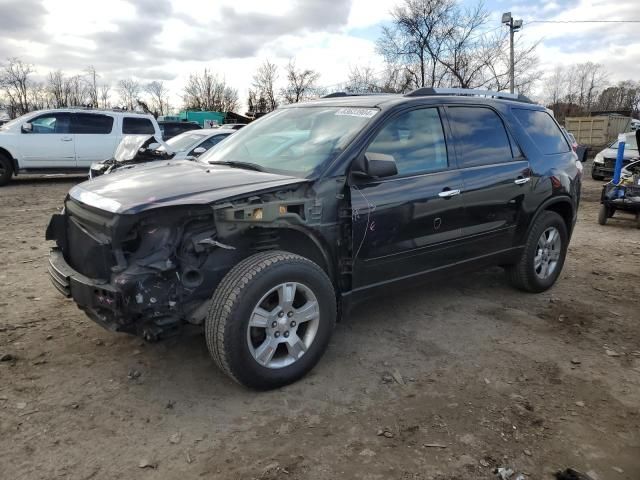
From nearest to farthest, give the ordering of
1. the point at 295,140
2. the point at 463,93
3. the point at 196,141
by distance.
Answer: the point at 295,140, the point at 463,93, the point at 196,141

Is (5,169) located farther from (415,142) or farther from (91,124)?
(415,142)

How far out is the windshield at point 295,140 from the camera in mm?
3533

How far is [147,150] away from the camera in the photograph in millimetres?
8344

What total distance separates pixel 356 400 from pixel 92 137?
12.6 m

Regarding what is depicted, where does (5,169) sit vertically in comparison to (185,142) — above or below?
below

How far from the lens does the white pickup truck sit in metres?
12.7

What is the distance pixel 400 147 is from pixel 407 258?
2.71ft

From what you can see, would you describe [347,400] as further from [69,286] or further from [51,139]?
[51,139]

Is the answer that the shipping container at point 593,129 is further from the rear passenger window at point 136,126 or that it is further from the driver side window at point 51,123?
the driver side window at point 51,123

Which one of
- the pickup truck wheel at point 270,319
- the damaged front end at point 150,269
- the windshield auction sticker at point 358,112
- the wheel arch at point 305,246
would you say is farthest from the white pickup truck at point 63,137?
the pickup truck wheel at point 270,319

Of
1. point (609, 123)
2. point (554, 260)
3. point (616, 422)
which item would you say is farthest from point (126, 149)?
point (609, 123)

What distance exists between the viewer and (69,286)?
315 cm

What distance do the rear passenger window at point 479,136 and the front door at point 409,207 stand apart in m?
0.19

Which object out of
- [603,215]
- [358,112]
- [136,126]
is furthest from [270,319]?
[136,126]
